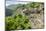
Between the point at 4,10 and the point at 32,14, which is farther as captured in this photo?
the point at 32,14

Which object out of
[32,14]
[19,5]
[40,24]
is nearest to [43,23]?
[40,24]

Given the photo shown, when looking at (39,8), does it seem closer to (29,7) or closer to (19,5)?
(29,7)

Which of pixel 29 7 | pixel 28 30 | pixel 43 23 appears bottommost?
pixel 28 30

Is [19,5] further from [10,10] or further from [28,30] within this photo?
[28,30]

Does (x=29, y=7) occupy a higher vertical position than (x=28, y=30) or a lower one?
higher

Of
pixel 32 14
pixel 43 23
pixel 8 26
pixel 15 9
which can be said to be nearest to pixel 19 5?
pixel 15 9

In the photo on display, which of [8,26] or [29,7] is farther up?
[29,7]
